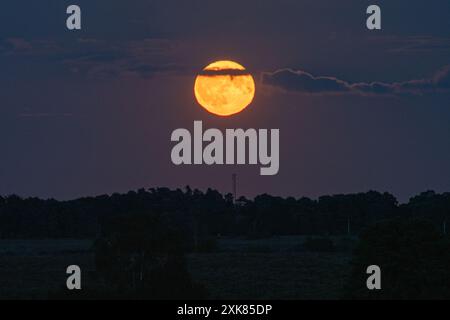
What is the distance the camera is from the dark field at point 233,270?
7394 cm

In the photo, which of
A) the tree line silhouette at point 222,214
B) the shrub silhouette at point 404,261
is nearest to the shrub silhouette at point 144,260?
the shrub silhouette at point 404,261

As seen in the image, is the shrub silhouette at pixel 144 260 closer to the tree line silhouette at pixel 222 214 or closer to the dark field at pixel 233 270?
the dark field at pixel 233 270

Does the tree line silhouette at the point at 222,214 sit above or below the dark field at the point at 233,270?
above

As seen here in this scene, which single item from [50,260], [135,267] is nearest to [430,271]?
[135,267]

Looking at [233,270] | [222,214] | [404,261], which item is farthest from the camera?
[222,214]

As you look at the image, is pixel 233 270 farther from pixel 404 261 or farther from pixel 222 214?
pixel 222 214

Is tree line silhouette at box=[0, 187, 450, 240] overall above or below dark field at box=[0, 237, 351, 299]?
above

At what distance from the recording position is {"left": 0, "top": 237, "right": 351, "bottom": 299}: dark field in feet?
243

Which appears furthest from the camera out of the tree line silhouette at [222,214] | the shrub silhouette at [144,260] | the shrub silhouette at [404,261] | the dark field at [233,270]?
the tree line silhouette at [222,214]

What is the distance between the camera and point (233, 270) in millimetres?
88500

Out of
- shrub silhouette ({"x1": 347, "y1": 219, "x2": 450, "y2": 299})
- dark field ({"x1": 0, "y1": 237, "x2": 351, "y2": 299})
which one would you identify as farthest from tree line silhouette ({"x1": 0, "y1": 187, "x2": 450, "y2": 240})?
shrub silhouette ({"x1": 347, "y1": 219, "x2": 450, "y2": 299})

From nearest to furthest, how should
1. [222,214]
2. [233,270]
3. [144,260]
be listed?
1. [144,260]
2. [233,270]
3. [222,214]

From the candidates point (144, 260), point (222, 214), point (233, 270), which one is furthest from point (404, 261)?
point (222, 214)

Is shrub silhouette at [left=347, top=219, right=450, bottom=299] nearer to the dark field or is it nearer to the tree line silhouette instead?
the dark field
